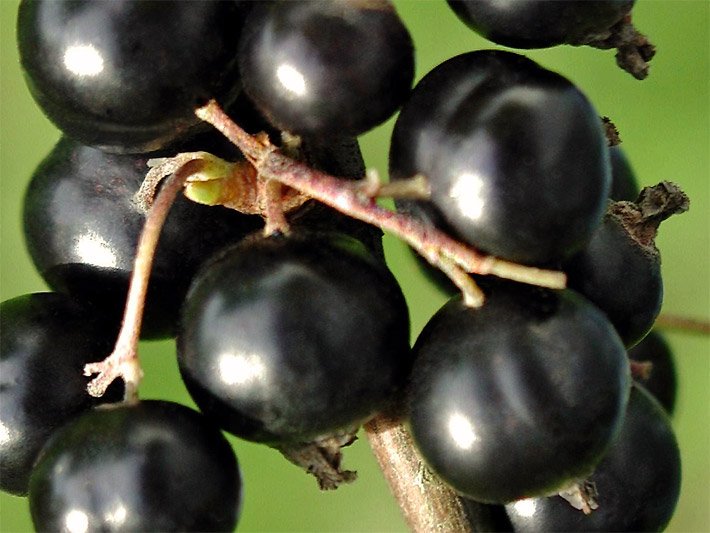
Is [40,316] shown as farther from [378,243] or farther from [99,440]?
[378,243]

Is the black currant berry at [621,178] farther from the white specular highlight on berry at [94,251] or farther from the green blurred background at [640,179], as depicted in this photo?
the green blurred background at [640,179]

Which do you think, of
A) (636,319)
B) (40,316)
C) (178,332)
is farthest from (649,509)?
(40,316)

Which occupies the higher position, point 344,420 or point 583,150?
point 583,150

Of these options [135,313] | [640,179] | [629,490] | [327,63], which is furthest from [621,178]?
[640,179]

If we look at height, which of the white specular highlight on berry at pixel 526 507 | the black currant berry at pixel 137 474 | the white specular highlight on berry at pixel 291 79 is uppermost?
the white specular highlight on berry at pixel 291 79

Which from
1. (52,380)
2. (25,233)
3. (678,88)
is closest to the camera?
(52,380)

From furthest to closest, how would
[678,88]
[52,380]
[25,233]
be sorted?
[678,88]
[25,233]
[52,380]

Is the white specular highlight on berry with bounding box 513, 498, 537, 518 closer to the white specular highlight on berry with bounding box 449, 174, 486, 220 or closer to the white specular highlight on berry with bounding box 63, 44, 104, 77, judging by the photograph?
the white specular highlight on berry with bounding box 449, 174, 486, 220

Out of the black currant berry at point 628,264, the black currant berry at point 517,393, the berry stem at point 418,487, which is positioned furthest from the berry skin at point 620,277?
the berry stem at point 418,487
